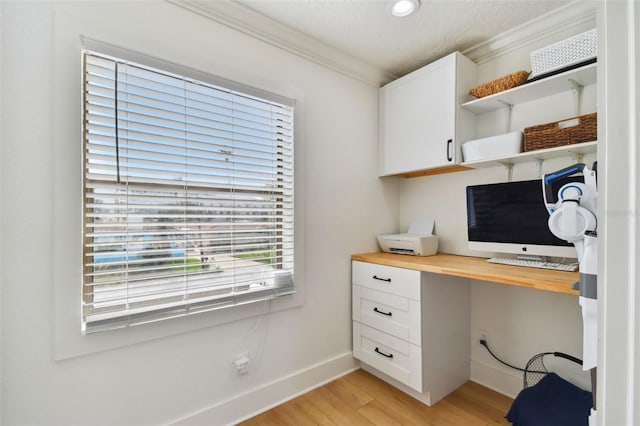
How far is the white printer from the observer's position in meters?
2.20

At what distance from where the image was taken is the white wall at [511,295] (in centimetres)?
181

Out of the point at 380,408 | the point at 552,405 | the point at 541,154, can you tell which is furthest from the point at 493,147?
the point at 380,408

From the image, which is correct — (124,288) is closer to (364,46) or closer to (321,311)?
(321,311)

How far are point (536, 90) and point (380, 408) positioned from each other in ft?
7.17

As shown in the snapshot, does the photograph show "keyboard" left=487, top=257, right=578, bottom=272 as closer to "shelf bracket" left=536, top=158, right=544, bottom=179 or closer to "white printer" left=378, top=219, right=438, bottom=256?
"white printer" left=378, top=219, right=438, bottom=256

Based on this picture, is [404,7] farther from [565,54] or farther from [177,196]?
[177,196]

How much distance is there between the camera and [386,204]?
8.59 feet

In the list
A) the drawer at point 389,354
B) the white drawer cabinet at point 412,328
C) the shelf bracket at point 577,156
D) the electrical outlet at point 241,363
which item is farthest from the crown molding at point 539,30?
the electrical outlet at point 241,363

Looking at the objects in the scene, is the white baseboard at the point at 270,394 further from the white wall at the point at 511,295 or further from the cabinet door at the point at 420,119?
the cabinet door at the point at 420,119

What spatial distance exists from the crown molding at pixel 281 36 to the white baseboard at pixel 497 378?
2339 mm

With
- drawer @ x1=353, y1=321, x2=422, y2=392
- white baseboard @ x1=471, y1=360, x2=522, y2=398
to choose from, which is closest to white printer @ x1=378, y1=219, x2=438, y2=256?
drawer @ x1=353, y1=321, x2=422, y2=392

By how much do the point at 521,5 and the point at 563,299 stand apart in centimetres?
175

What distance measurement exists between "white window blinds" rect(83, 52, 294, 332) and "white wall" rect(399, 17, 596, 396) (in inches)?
49.5

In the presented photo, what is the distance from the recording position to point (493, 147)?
188cm
